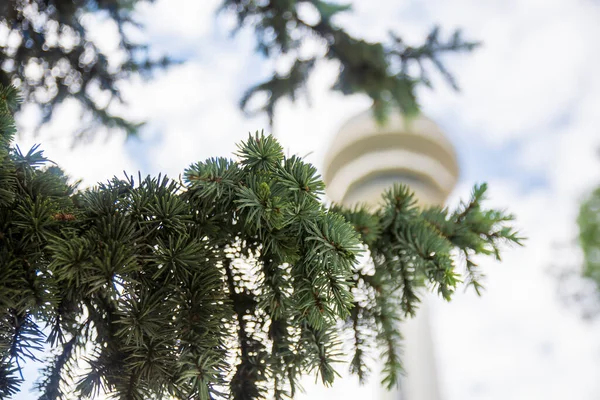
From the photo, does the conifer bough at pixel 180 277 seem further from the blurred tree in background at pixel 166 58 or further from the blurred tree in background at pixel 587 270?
the blurred tree in background at pixel 587 270

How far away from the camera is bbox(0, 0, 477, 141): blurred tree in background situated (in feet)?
4.23

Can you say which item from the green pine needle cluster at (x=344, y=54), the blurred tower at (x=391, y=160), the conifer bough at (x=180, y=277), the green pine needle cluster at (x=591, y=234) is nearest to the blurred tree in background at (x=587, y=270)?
the green pine needle cluster at (x=591, y=234)

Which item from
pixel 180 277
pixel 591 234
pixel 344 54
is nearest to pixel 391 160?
pixel 344 54

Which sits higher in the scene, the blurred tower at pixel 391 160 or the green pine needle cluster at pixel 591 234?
the green pine needle cluster at pixel 591 234

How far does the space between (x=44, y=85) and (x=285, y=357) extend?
1.19 m

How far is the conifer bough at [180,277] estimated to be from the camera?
18.1 inches

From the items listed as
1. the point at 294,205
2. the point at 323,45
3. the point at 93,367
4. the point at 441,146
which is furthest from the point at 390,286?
the point at 441,146

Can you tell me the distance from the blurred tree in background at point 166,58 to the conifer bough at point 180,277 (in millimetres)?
827

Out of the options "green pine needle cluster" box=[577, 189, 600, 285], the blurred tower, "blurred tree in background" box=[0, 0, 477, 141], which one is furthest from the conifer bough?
"green pine needle cluster" box=[577, 189, 600, 285]

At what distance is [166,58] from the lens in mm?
1722

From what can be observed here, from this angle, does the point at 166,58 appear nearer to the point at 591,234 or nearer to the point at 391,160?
the point at 391,160

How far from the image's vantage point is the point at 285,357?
0.57 meters

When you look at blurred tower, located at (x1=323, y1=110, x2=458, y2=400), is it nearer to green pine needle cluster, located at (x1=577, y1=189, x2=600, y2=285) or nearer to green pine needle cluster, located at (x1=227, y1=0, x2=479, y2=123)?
green pine needle cluster, located at (x1=227, y1=0, x2=479, y2=123)

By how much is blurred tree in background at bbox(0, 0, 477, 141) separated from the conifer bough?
0.83 meters
